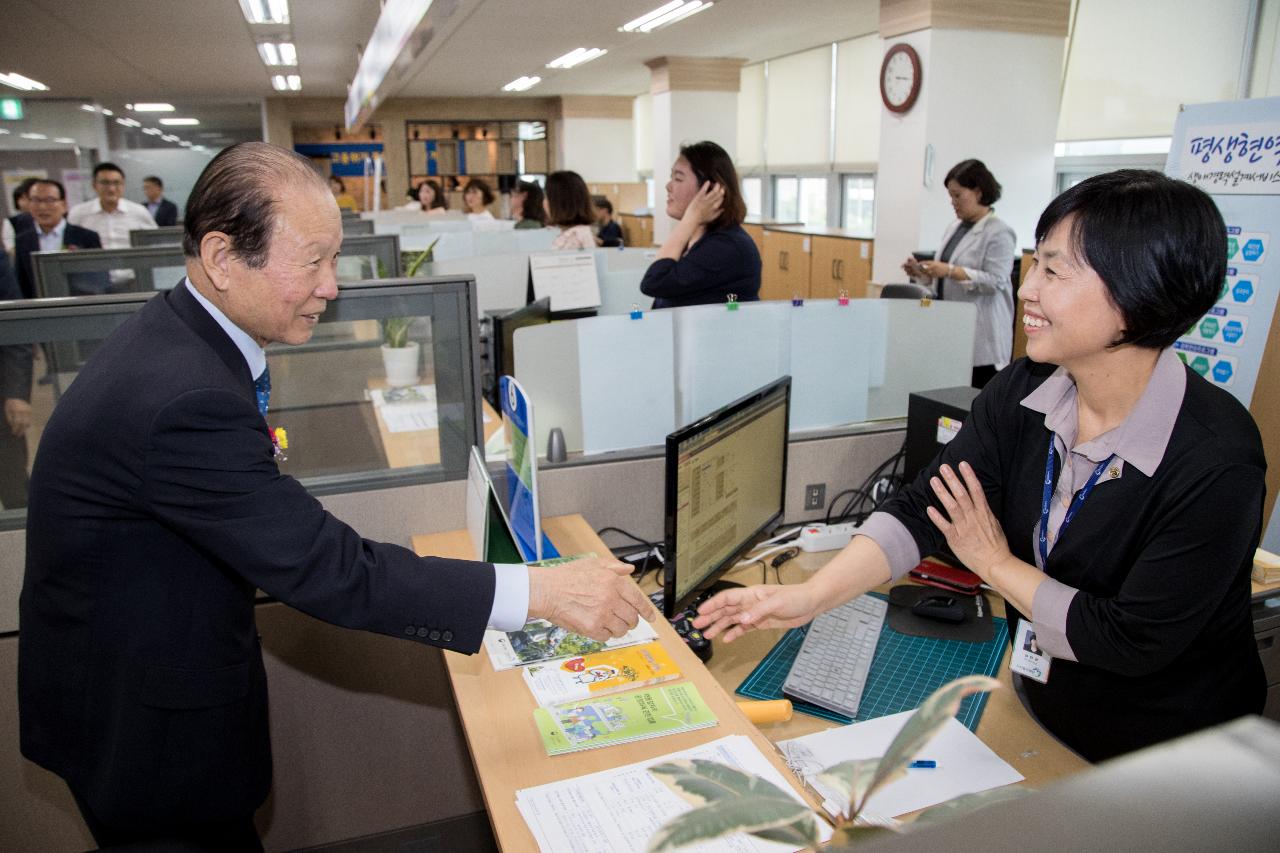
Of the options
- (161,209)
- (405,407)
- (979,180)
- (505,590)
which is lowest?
(405,407)

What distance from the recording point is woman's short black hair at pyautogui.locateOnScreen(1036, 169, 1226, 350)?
1.21m

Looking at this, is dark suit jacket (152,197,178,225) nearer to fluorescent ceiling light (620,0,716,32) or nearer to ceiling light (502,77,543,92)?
ceiling light (502,77,543,92)

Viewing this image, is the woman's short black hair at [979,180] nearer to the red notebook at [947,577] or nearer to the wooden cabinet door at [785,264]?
the red notebook at [947,577]

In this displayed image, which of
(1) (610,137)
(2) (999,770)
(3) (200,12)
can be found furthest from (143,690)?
(1) (610,137)

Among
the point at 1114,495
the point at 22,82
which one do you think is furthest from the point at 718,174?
the point at 22,82

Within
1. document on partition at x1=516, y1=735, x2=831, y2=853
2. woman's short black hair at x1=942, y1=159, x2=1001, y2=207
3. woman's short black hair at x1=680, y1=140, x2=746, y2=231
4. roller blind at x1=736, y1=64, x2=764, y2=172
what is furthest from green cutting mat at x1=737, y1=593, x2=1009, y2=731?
roller blind at x1=736, y1=64, x2=764, y2=172

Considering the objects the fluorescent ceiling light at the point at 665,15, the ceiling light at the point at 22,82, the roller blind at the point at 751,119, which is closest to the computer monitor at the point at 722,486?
the fluorescent ceiling light at the point at 665,15

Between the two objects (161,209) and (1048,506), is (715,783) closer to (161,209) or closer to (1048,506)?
(1048,506)

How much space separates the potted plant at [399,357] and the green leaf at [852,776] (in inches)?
102

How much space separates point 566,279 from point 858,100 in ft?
18.1

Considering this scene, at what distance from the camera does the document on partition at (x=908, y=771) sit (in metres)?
1.27

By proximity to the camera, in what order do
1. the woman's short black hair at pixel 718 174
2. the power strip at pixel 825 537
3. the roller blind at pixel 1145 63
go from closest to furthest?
the power strip at pixel 825 537 < the woman's short black hair at pixel 718 174 < the roller blind at pixel 1145 63

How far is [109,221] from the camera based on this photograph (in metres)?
6.28

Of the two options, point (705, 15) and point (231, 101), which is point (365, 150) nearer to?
point (231, 101)
